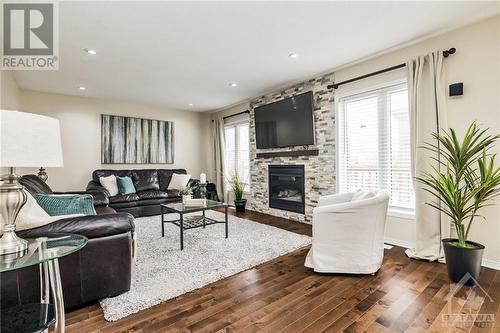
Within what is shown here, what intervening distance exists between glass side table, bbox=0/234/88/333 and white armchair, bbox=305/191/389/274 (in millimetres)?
1952

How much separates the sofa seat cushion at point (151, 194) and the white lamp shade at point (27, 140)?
3768 mm

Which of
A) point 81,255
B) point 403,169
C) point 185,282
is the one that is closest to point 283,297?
point 185,282

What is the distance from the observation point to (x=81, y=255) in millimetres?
1806

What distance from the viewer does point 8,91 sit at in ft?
12.1

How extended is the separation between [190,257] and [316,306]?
1.48 metres

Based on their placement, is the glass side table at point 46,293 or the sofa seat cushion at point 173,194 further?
the sofa seat cushion at point 173,194

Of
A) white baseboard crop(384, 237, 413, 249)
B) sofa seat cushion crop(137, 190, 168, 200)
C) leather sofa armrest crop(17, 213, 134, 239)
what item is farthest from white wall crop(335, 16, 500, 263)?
sofa seat cushion crop(137, 190, 168, 200)

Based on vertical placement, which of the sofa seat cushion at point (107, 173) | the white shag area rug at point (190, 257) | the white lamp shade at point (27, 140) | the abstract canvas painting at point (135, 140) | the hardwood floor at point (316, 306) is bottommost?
the hardwood floor at point (316, 306)

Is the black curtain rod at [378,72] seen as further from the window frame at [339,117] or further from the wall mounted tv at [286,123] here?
the wall mounted tv at [286,123]

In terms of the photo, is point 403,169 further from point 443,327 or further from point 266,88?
point 266,88

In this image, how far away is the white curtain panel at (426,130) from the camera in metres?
2.74

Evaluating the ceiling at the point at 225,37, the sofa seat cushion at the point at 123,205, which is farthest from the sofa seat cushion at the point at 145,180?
the ceiling at the point at 225,37

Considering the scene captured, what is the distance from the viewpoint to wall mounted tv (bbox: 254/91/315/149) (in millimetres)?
4266

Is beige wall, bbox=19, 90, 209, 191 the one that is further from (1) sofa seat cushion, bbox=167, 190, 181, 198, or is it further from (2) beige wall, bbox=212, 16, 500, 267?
(2) beige wall, bbox=212, 16, 500, 267
